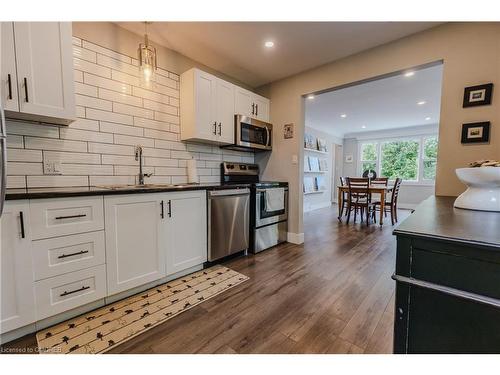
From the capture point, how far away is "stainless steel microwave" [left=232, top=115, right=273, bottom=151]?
2.94 m

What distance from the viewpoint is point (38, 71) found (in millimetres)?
1521

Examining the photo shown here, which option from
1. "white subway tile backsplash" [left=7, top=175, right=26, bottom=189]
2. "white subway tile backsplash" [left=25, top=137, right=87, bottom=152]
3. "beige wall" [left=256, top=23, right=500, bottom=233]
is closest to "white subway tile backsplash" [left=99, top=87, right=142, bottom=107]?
"white subway tile backsplash" [left=25, top=137, right=87, bottom=152]

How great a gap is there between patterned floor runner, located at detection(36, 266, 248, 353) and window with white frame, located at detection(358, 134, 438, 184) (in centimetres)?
682

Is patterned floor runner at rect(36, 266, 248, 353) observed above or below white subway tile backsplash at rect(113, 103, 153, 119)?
below

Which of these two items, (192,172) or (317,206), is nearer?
(192,172)

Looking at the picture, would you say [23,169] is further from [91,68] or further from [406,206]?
[406,206]

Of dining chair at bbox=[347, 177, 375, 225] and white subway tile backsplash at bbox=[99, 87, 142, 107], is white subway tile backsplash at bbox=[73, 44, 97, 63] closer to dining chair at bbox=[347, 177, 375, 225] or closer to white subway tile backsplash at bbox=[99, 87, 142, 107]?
white subway tile backsplash at bbox=[99, 87, 142, 107]

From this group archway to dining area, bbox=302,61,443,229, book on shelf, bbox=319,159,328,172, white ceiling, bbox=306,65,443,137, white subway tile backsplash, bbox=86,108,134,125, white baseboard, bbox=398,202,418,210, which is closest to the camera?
white subway tile backsplash, bbox=86,108,134,125

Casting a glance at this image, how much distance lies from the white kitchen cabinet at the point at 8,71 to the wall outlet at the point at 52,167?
47 cm

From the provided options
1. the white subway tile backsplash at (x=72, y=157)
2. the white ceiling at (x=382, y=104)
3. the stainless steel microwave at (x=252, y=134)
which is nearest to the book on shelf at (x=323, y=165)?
the white ceiling at (x=382, y=104)

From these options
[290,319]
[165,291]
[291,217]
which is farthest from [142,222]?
[291,217]

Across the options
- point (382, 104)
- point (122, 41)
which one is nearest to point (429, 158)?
point (382, 104)

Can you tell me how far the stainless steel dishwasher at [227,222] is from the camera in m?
2.39

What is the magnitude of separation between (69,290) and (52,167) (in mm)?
975
